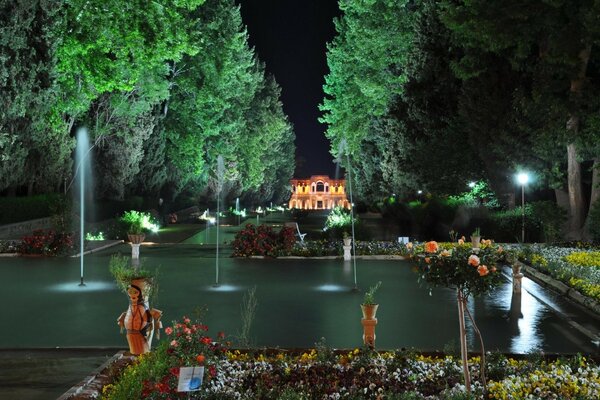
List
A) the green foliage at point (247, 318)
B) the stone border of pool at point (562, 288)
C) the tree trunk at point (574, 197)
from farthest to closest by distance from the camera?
the tree trunk at point (574, 197) < the stone border of pool at point (562, 288) < the green foliage at point (247, 318)

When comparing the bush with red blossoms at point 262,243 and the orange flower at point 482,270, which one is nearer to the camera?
the orange flower at point 482,270

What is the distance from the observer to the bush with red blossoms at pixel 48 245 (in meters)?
20.6

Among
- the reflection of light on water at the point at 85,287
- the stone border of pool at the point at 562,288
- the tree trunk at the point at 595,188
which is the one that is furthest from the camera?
the tree trunk at the point at 595,188

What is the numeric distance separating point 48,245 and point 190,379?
17.3m

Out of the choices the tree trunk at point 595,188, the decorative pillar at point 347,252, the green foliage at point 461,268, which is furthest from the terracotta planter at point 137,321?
the tree trunk at point 595,188

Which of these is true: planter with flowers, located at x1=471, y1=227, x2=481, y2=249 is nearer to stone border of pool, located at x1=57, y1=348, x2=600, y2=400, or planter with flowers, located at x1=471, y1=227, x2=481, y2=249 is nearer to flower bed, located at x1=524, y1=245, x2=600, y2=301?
flower bed, located at x1=524, y1=245, x2=600, y2=301

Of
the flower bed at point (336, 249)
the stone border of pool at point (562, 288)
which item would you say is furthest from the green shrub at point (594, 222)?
the flower bed at point (336, 249)

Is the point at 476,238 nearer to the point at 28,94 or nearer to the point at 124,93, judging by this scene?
the point at 28,94

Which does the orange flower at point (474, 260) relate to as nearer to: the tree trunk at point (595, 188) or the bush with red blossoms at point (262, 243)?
the bush with red blossoms at point (262, 243)

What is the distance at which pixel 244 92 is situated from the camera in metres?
50.1

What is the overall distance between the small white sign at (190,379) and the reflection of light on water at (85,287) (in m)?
9.36

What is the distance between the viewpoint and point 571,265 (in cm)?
1659

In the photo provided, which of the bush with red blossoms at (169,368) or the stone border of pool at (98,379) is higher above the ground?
the bush with red blossoms at (169,368)

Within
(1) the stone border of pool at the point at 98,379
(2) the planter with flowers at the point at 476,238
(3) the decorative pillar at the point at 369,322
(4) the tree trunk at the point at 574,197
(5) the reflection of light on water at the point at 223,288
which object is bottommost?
(1) the stone border of pool at the point at 98,379
